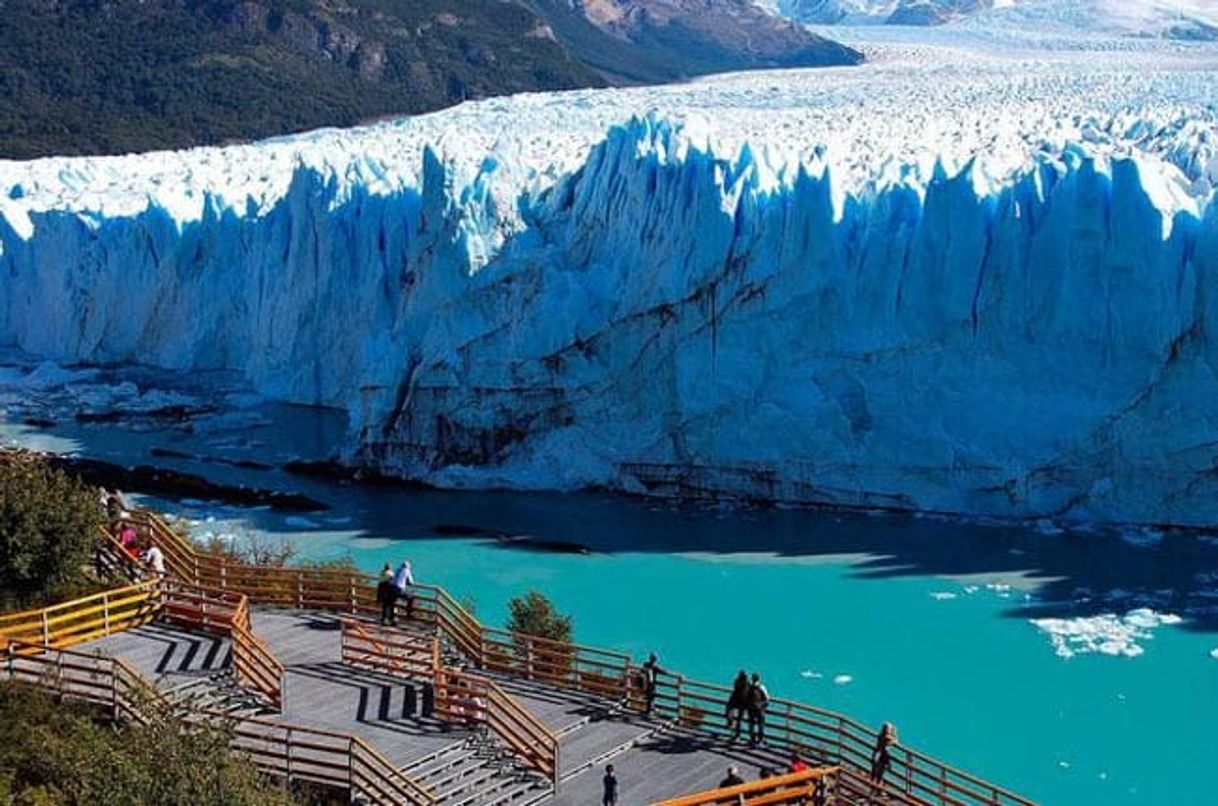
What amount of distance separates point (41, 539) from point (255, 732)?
2516mm

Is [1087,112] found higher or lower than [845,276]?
higher

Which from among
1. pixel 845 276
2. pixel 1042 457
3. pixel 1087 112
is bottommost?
pixel 1042 457

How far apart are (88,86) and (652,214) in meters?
43.4

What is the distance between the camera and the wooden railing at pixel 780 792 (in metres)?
7.79

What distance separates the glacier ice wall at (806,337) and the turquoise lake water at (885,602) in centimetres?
64

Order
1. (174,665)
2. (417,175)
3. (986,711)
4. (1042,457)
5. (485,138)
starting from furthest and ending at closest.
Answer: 1. (485,138)
2. (417,175)
3. (1042,457)
4. (986,711)
5. (174,665)

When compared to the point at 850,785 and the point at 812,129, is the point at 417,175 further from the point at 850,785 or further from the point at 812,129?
the point at 850,785

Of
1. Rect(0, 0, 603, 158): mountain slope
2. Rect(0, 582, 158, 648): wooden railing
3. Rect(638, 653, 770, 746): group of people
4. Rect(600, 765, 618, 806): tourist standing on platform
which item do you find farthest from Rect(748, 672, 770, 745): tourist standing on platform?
Rect(0, 0, 603, 158): mountain slope

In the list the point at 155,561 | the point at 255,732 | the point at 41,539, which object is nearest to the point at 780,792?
the point at 255,732

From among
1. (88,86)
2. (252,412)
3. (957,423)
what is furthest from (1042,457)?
(88,86)

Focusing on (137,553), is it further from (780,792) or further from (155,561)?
(780,792)

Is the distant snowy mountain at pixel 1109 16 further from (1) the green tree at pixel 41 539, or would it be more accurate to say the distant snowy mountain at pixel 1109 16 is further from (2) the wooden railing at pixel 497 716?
(2) the wooden railing at pixel 497 716

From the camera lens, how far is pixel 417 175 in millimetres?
26688

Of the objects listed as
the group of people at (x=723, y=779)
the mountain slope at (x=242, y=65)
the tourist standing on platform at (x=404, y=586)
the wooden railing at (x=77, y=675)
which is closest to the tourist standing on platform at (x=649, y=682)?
the group of people at (x=723, y=779)
